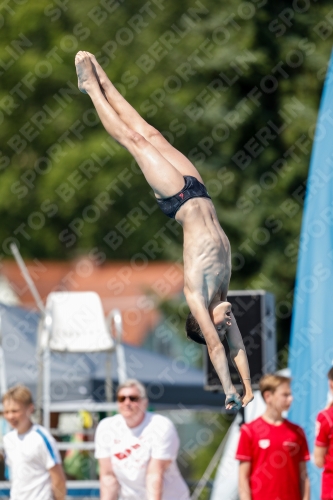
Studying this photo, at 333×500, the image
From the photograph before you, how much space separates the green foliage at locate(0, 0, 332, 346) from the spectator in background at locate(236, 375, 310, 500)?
809 cm

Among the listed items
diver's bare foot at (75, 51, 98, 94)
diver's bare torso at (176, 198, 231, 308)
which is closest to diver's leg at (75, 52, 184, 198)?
diver's bare foot at (75, 51, 98, 94)

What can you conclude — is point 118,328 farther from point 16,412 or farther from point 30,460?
point 30,460

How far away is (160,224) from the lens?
60.1 feet

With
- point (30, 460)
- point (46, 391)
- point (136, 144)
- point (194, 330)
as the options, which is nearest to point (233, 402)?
point (194, 330)

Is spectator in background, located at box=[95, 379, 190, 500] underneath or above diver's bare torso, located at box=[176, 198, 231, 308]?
underneath

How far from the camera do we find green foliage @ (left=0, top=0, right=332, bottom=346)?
1566cm

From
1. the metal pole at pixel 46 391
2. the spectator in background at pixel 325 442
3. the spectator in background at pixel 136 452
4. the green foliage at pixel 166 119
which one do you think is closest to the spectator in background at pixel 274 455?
the spectator in background at pixel 325 442

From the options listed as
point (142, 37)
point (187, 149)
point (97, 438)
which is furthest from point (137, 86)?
point (97, 438)

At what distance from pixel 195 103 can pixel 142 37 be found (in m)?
2.43

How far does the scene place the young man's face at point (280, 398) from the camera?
6.90m

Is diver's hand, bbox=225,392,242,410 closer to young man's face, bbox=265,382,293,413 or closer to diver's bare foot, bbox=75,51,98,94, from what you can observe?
young man's face, bbox=265,382,293,413

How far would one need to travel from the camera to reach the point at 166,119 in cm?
1712

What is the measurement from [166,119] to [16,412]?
1061cm

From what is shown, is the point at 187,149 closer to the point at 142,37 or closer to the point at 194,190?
the point at 142,37
